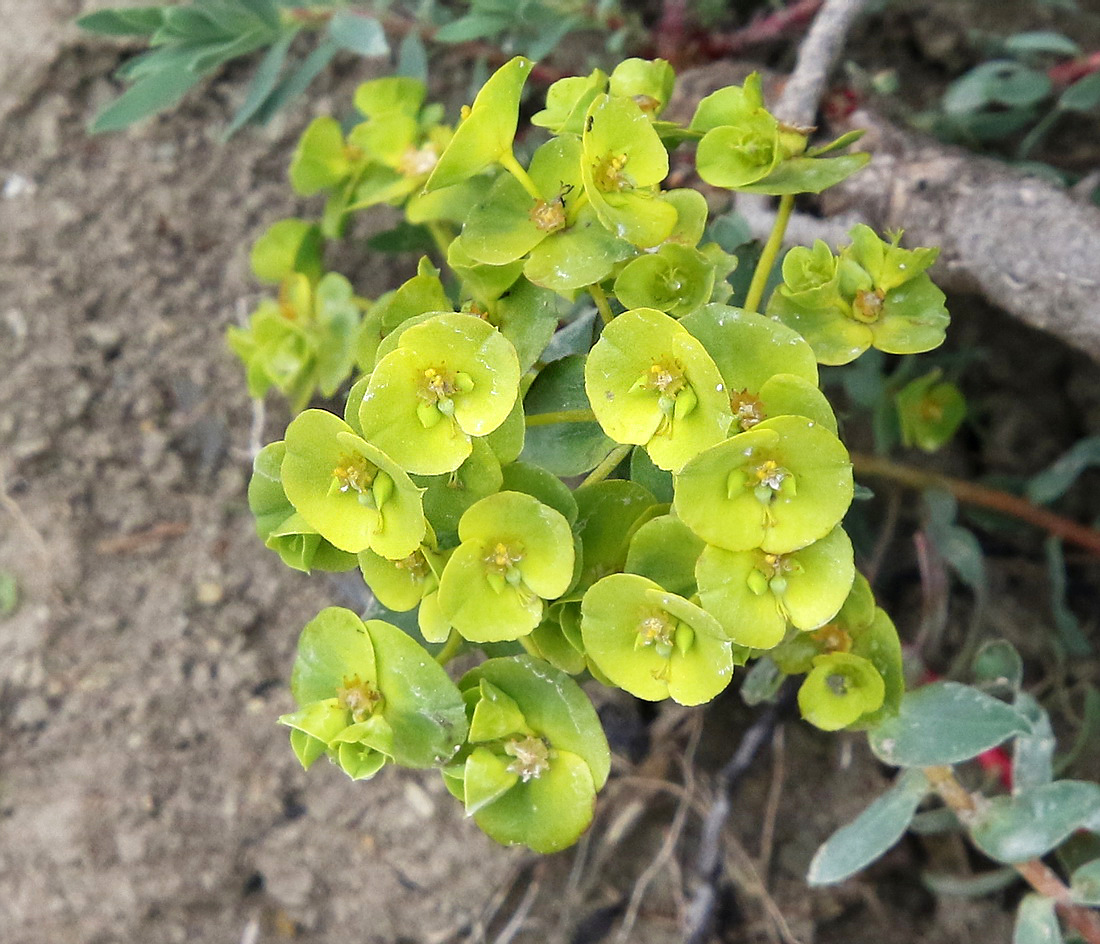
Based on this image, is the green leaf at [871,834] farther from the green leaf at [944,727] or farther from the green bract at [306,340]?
the green bract at [306,340]

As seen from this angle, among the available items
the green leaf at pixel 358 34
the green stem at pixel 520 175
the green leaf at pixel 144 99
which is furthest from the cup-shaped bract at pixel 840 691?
the green leaf at pixel 144 99

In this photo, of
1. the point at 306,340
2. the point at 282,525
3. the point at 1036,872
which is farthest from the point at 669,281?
the point at 1036,872

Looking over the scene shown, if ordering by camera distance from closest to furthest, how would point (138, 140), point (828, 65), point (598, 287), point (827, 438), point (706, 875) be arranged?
point (827, 438), point (598, 287), point (828, 65), point (706, 875), point (138, 140)

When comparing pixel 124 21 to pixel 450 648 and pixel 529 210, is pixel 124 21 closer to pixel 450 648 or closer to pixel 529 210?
pixel 529 210

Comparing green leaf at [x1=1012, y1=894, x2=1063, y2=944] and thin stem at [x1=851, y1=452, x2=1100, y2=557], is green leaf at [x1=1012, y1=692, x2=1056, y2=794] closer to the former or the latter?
green leaf at [x1=1012, y1=894, x2=1063, y2=944]

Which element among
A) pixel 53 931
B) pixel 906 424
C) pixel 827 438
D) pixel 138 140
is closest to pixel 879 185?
pixel 906 424

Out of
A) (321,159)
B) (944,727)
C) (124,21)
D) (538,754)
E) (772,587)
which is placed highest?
(124,21)

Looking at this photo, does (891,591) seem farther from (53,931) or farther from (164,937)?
(53,931)
